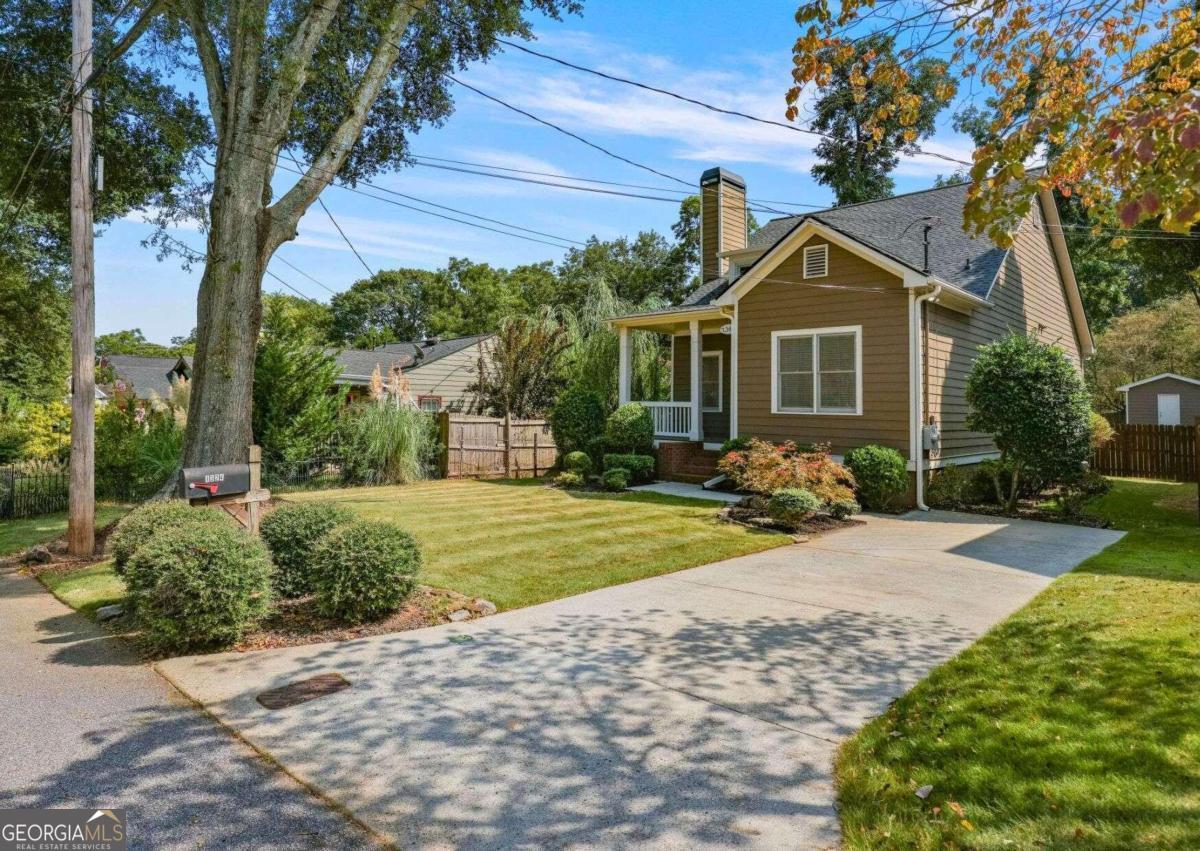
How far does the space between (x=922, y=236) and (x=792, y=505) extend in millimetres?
7713

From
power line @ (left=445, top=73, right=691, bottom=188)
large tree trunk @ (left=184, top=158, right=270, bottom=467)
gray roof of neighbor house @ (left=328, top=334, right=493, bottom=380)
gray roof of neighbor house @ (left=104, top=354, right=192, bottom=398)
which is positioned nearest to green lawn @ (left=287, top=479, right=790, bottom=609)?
large tree trunk @ (left=184, top=158, right=270, bottom=467)

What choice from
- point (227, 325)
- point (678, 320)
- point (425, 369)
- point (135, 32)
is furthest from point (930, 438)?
point (425, 369)

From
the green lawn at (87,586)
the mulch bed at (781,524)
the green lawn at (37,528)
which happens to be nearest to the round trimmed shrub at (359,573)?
the green lawn at (87,586)

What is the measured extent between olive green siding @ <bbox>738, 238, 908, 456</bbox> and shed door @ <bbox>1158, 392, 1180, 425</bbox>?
1988 centimetres

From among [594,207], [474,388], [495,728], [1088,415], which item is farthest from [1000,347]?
[474,388]

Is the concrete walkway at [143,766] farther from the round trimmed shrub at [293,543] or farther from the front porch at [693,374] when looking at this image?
the front porch at [693,374]

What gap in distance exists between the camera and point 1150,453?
50.4 ft

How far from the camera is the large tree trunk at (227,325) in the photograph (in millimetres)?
8312

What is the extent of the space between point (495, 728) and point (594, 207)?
12.3m

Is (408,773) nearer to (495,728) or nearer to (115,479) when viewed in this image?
(495,728)

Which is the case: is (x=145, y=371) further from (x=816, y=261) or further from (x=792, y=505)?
(x=792, y=505)

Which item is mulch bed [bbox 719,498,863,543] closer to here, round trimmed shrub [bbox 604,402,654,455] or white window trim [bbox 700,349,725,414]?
round trimmed shrub [bbox 604,402,654,455]

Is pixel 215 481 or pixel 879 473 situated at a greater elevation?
pixel 215 481

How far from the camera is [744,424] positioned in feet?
43.5
